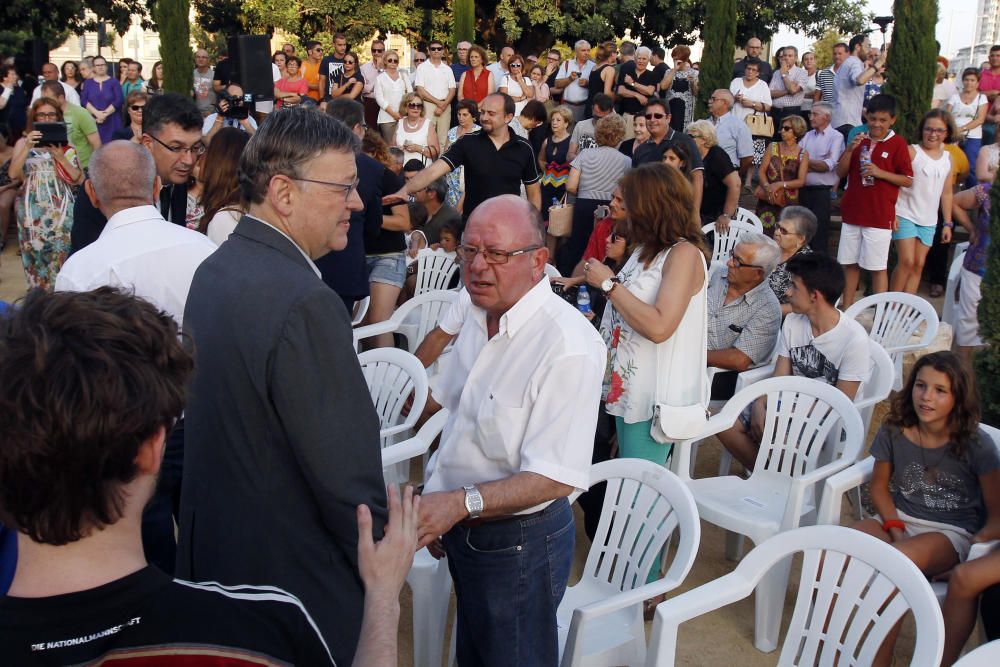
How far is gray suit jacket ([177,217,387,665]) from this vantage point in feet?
4.92

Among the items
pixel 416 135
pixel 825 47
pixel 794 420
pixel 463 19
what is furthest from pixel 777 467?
pixel 825 47

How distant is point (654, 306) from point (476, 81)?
8.86 metres

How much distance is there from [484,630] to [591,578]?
0.82 m

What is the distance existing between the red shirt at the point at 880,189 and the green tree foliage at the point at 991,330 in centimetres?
218

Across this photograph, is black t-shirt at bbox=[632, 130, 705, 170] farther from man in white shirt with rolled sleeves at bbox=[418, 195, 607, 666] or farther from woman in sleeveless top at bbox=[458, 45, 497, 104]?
woman in sleeveless top at bbox=[458, 45, 497, 104]

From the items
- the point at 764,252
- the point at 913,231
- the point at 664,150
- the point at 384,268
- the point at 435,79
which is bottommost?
the point at 384,268

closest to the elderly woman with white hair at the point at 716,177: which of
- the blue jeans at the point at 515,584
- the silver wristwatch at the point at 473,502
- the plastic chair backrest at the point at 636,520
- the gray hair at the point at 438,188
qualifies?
the gray hair at the point at 438,188

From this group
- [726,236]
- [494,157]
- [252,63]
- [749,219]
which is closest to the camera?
[494,157]

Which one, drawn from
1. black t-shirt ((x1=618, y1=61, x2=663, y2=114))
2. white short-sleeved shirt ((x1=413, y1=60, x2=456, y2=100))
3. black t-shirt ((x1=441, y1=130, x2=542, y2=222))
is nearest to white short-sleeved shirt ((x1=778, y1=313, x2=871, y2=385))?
black t-shirt ((x1=441, y1=130, x2=542, y2=222))

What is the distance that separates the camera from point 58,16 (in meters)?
22.0

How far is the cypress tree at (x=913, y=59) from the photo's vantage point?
7805 mm

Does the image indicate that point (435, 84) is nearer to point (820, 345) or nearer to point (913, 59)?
point (913, 59)

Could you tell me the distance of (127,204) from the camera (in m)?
2.73

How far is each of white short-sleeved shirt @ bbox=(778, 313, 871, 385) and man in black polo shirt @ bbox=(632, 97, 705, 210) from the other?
2.09m
